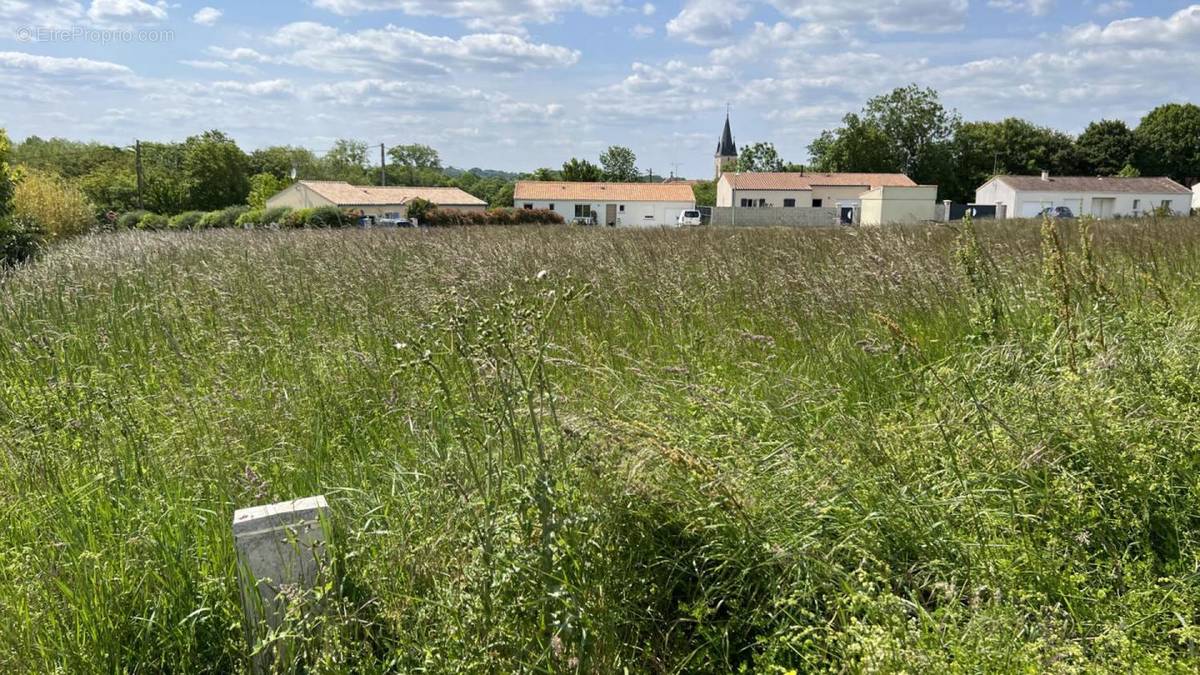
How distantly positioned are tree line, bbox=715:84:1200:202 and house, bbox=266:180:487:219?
130 feet

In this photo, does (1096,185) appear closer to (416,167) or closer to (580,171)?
(580,171)

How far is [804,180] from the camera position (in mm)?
62875

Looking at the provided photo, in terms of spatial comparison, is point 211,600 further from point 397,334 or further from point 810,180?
point 810,180

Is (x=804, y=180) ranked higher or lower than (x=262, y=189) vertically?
higher

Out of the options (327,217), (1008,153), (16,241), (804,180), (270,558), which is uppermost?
(1008,153)

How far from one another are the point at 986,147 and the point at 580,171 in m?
42.2

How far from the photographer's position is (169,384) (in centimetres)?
400

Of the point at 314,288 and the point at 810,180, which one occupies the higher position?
the point at 810,180

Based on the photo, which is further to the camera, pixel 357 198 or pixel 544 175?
pixel 544 175

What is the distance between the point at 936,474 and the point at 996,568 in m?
0.48

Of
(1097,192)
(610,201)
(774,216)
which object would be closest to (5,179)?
(774,216)

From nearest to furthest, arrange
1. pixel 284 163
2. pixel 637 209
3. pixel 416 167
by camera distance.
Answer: pixel 637 209, pixel 284 163, pixel 416 167

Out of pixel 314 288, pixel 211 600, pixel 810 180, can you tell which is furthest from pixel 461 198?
pixel 211 600

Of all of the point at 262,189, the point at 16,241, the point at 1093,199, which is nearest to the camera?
the point at 16,241
